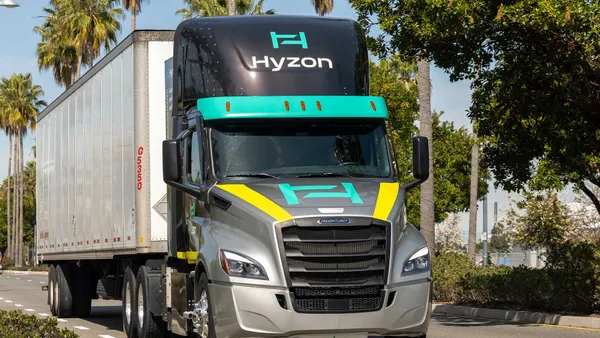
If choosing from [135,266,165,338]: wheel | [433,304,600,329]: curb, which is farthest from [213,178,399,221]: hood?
[433,304,600,329]: curb

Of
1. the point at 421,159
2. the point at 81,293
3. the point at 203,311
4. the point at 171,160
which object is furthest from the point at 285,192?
the point at 81,293

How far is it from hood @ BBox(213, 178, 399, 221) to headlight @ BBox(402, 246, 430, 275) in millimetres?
486

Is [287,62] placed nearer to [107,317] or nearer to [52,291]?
[107,317]

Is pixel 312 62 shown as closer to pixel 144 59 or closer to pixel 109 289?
pixel 144 59

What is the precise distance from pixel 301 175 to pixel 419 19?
23.5 ft

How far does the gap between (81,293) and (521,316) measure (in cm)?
895

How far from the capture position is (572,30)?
1639 cm

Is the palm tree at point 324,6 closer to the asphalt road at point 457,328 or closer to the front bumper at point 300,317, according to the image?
the asphalt road at point 457,328

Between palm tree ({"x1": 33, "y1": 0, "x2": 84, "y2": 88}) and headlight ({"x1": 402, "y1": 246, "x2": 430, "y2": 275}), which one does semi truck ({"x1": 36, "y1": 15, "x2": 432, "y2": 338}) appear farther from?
palm tree ({"x1": 33, "y1": 0, "x2": 84, "y2": 88})

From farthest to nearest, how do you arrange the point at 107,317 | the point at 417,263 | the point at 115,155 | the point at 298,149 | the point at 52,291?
1. the point at 52,291
2. the point at 107,317
3. the point at 115,155
4. the point at 298,149
5. the point at 417,263

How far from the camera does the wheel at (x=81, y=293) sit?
74.7 feet

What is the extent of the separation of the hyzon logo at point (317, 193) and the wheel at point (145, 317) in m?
4.64

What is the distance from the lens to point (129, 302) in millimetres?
16344

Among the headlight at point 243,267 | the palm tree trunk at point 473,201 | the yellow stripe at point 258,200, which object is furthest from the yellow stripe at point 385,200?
the palm tree trunk at point 473,201
